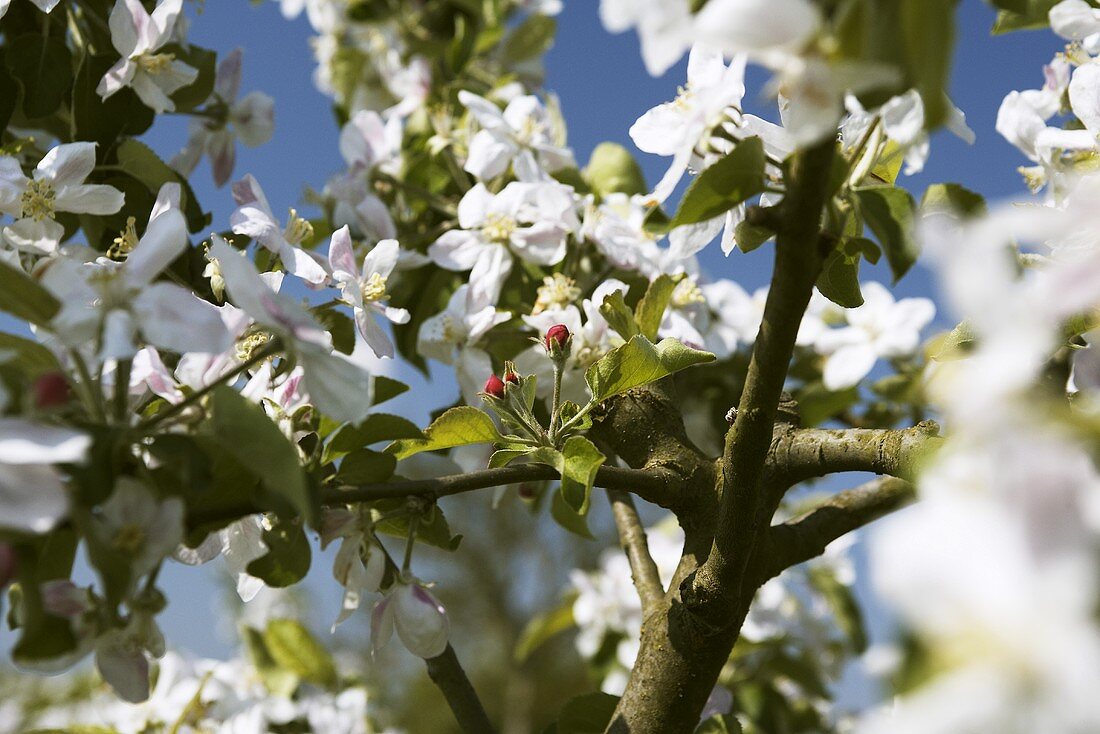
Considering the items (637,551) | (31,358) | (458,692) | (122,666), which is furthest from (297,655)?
(31,358)

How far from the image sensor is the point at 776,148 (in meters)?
0.82

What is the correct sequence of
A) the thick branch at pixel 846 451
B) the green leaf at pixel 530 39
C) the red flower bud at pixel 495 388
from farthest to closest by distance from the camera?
the green leaf at pixel 530 39
the red flower bud at pixel 495 388
the thick branch at pixel 846 451

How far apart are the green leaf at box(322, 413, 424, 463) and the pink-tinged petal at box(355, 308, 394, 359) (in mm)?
175

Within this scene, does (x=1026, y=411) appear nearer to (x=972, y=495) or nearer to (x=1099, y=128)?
(x=972, y=495)

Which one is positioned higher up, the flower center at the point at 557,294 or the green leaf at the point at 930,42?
the flower center at the point at 557,294

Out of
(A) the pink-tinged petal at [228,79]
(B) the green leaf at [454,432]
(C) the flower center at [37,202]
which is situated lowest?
(B) the green leaf at [454,432]

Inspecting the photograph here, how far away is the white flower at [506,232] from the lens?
1.29 m

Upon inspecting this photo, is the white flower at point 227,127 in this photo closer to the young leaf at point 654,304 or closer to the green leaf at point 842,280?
the young leaf at point 654,304

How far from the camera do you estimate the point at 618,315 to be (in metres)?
1.03

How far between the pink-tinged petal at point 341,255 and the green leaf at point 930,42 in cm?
69

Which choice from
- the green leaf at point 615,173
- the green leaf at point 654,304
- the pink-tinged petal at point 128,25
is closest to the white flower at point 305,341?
the green leaf at point 654,304

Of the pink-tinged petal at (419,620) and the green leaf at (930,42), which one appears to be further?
the pink-tinged petal at (419,620)

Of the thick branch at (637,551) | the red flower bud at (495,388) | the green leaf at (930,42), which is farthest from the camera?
the thick branch at (637,551)

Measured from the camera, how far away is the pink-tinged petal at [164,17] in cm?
117
